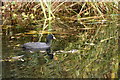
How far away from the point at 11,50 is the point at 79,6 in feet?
19.5

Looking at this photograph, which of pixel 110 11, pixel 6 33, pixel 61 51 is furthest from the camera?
pixel 110 11

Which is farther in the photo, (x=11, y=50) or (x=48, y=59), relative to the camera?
(x=11, y=50)

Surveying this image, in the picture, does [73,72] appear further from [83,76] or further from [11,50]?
[11,50]

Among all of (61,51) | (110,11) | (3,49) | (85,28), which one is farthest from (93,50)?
(110,11)

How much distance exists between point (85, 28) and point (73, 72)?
412cm

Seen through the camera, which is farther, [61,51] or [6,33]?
[6,33]

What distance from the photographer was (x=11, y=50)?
7.29 metres

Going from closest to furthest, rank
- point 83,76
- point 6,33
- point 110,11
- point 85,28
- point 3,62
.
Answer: point 83,76, point 3,62, point 6,33, point 85,28, point 110,11

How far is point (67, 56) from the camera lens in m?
6.77

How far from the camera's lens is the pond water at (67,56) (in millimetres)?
5758

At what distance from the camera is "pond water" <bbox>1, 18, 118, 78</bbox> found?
5.76 meters

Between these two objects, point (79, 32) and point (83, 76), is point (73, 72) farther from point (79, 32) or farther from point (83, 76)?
point (79, 32)

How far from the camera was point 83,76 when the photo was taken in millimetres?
5523

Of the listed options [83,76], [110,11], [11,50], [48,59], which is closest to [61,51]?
[48,59]
